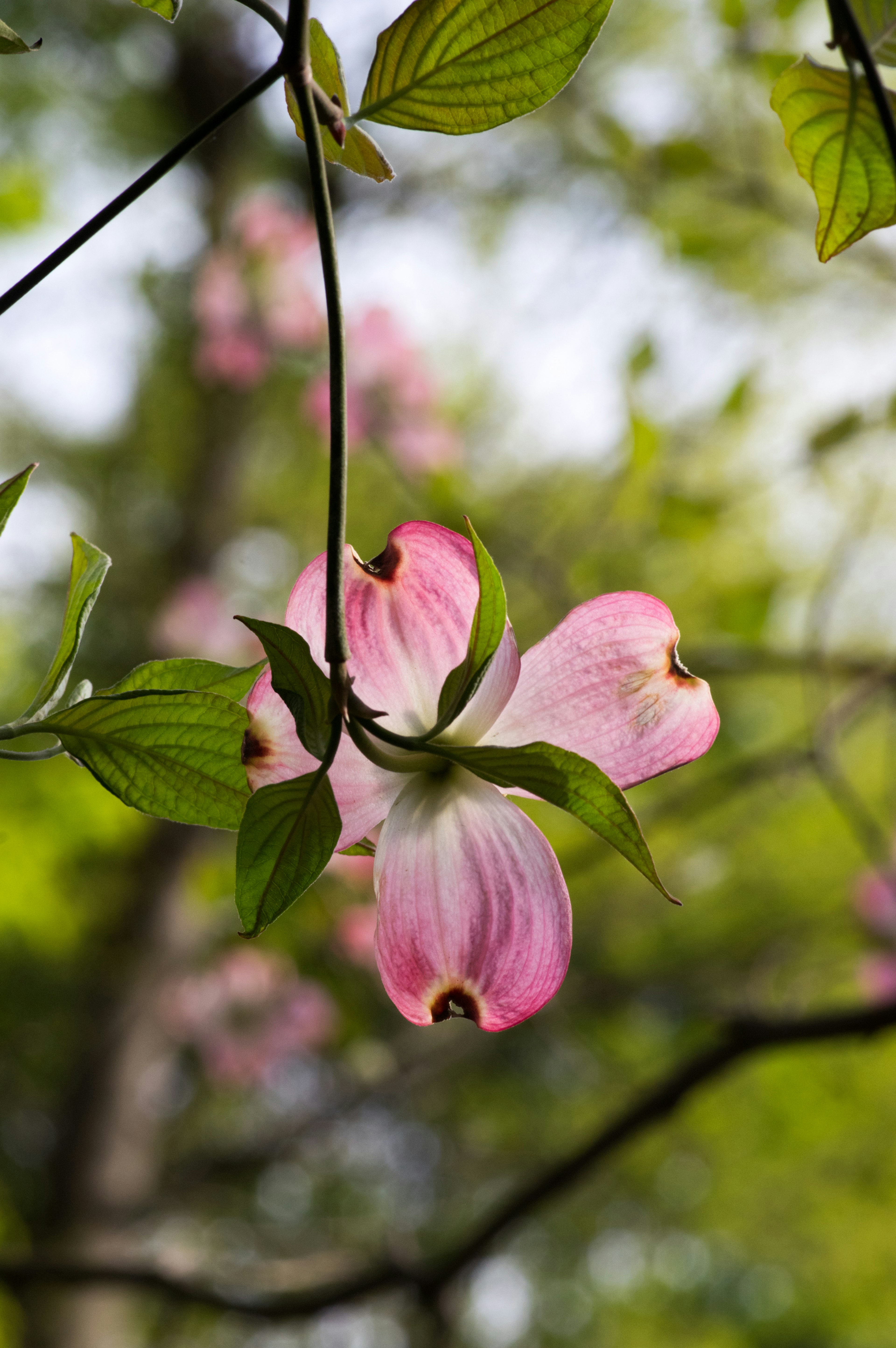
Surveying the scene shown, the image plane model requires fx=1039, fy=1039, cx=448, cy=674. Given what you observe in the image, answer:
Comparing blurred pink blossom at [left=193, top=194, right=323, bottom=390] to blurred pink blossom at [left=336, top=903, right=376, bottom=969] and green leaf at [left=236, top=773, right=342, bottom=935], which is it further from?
green leaf at [left=236, top=773, right=342, bottom=935]

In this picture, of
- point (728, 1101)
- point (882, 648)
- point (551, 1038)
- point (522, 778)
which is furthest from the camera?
point (728, 1101)

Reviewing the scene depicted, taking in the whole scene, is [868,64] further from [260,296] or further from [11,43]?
[260,296]

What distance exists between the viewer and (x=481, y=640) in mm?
113

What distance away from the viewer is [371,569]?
13 cm

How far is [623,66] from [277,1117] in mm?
2568

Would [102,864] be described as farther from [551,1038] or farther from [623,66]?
[623,66]

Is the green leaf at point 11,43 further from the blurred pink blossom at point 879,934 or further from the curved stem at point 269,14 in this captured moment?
the blurred pink blossom at point 879,934

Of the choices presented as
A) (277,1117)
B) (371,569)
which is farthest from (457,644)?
(277,1117)

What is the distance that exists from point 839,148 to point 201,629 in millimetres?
1253

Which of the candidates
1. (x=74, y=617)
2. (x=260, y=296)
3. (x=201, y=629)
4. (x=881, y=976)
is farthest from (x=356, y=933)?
(x=74, y=617)

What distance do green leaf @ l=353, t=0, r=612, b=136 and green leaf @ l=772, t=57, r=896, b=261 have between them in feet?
0.13

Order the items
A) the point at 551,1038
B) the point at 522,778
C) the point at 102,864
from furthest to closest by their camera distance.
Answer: the point at 102,864 < the point at 551,1038 < the point at 522,778

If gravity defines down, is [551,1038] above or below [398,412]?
below

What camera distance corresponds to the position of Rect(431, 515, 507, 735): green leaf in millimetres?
110
